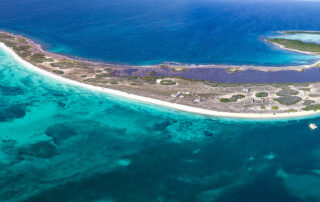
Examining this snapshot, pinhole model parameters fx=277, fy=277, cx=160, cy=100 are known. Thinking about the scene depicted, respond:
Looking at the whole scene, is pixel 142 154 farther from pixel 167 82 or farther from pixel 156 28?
pixel 156 28

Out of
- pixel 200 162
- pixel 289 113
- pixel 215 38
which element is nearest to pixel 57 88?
pixel 200 162

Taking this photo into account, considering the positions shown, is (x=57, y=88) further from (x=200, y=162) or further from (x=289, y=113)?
(x=289, y=113)

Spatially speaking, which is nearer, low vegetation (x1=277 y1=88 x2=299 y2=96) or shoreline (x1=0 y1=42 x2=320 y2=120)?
shoreline (x1=0 y1=42 x2=320 y2=120)

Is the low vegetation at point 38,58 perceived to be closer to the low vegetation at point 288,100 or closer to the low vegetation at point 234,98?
the low vegetation at point 234,98

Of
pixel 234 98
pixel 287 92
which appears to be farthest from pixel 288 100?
pixel 234 98

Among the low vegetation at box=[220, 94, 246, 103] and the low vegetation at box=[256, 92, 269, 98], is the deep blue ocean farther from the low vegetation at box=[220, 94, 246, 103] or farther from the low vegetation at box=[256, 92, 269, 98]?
the low vegetation at box=[220, 94, 246, 103]

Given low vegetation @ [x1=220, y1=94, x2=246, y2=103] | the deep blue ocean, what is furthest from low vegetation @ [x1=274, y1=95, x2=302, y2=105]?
the deep blue ocean
